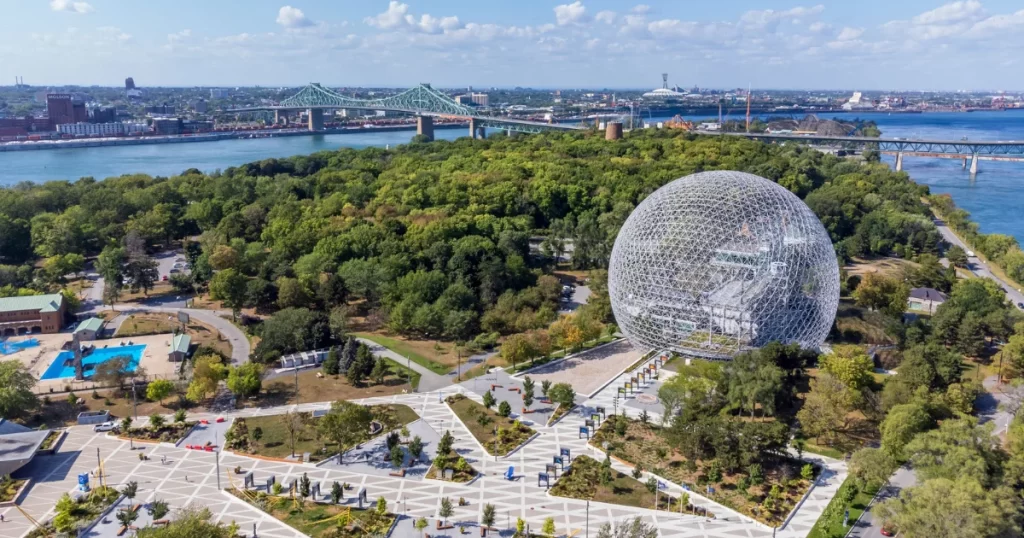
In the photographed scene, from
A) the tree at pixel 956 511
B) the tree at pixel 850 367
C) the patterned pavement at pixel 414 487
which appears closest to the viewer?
the tree at pixel 956 511

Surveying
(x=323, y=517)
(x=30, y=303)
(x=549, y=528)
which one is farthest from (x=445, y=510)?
(x=30, y=303)

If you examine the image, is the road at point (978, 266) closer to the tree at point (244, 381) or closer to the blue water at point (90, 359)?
the tree at point (244, 381)

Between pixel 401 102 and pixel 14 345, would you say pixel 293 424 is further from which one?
pixel 401 102

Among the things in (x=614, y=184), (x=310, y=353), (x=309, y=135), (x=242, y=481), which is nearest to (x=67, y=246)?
(x=310, y=353)

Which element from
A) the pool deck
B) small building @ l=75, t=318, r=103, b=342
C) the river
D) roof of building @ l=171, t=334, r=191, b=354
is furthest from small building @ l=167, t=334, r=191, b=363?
the river

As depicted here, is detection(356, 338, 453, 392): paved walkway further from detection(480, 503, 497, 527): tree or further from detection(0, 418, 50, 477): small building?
detection(0, 418, 50, 477): small building

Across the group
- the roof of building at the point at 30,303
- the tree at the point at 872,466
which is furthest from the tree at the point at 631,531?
the roof of building at the point at 30,303
